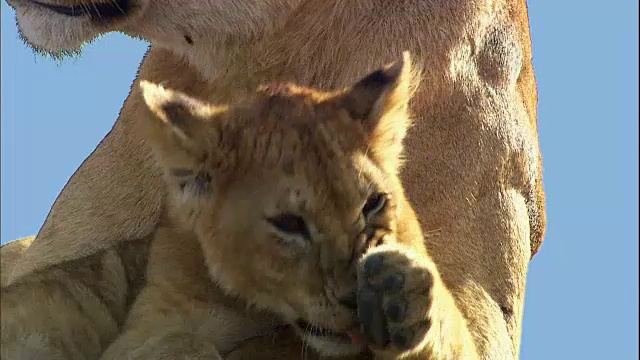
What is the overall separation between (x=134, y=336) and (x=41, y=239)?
831 millimetres

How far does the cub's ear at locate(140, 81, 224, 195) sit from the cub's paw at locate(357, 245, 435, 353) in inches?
15.2

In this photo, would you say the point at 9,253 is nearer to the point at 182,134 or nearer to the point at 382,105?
the point at 182,134

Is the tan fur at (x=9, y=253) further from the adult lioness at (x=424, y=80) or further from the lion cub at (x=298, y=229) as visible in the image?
the lion cub at (x=298, y=229)

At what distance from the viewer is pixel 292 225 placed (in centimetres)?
192


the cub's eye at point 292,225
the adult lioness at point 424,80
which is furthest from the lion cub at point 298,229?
the adult lioness at point 424,80

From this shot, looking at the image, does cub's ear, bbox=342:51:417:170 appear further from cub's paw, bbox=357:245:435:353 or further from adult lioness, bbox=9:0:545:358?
adult lioness, bbox=9:0:545:358

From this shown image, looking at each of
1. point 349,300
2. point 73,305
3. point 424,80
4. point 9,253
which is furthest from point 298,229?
point 9,253

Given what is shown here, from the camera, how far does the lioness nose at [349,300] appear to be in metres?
1.90

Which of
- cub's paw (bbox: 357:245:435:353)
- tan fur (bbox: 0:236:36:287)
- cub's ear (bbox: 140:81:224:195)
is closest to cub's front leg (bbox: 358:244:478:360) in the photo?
cub's paw (bbox: 357:245:435:353)

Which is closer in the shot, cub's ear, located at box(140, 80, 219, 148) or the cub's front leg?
the cub's front leg

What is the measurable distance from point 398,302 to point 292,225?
0.75ft

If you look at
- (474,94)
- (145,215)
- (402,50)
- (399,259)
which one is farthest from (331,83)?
(399,259)

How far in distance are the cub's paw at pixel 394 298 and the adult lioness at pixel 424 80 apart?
52cm

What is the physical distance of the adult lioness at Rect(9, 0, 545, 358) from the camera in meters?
2.52
